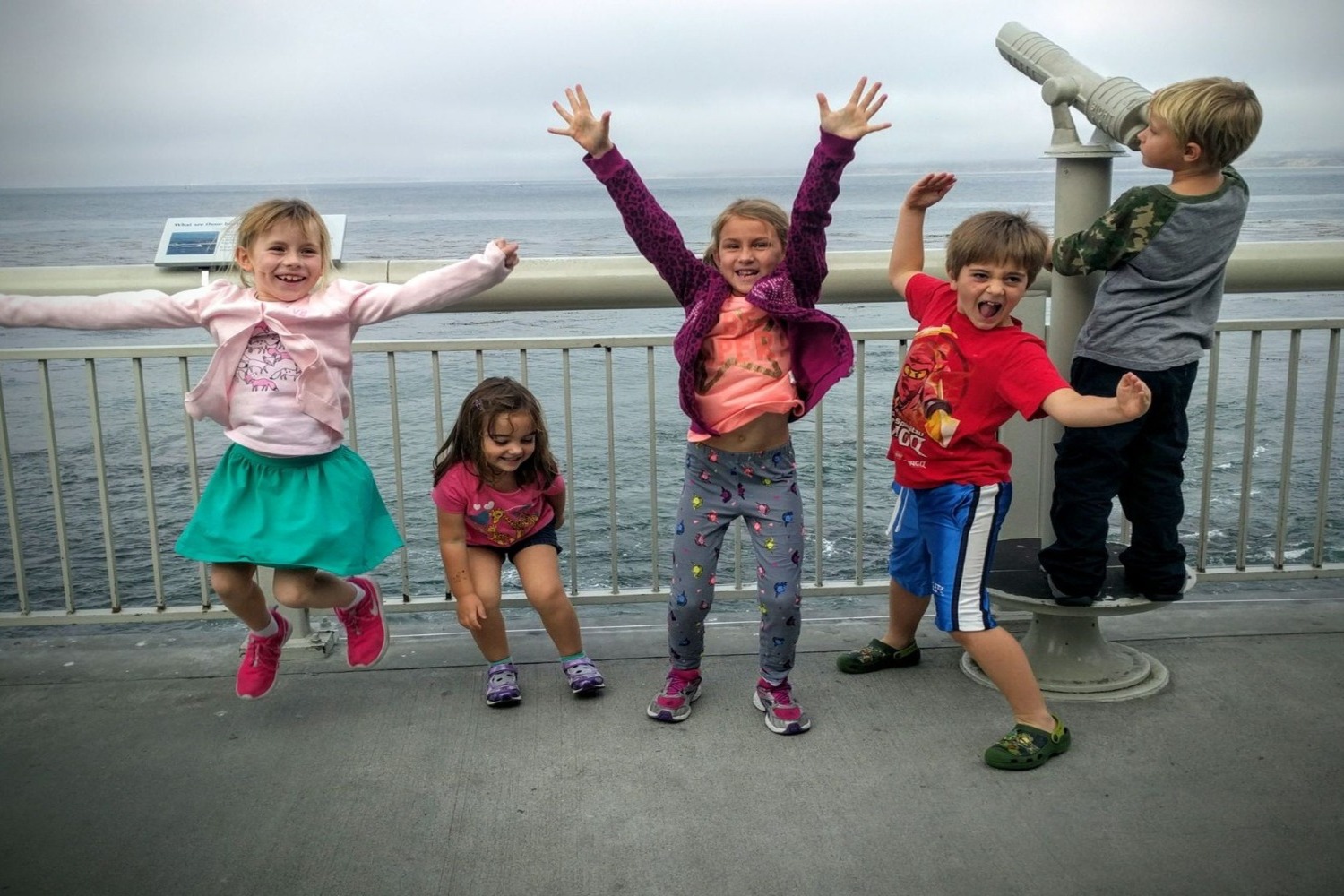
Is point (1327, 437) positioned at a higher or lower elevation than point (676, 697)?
higher

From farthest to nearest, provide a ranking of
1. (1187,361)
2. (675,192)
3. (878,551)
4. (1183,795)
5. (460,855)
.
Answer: (675,192)
(878,551)
(1187,361)
(1183,795)
(460,855)

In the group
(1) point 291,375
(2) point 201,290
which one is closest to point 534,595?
(1) point 291,375

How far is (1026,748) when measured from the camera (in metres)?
2.98

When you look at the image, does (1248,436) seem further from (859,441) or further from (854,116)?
(854,116)

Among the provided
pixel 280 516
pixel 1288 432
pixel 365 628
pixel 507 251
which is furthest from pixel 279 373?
pixel 1288 432

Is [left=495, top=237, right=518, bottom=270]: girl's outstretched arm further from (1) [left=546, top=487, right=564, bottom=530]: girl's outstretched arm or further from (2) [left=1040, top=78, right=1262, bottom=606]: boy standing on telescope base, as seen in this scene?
(2) [left=1040, top=78, right=1262, bottom=606]: boy standing on telescope base

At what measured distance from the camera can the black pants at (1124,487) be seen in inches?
120

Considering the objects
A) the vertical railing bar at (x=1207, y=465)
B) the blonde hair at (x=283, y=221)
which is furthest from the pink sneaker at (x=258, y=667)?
the vertical railing bar at (x=1207, y=465)

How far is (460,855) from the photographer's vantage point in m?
2.64

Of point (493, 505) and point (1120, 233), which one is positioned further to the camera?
point (493, 505)

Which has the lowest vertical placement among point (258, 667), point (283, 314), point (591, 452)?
point (591, 452)

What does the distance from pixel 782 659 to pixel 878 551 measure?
3.75 meters

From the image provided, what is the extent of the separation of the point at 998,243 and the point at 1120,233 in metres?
0.28

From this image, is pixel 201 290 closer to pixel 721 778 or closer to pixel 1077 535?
pixel 721 778
